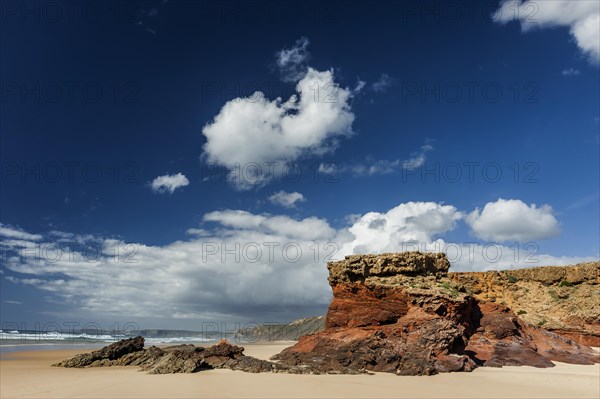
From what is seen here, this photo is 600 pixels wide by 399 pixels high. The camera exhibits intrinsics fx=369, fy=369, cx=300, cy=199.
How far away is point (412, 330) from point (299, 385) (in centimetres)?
931

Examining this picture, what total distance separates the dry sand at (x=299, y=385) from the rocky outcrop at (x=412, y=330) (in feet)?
6.40

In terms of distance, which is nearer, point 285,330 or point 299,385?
point 299,385

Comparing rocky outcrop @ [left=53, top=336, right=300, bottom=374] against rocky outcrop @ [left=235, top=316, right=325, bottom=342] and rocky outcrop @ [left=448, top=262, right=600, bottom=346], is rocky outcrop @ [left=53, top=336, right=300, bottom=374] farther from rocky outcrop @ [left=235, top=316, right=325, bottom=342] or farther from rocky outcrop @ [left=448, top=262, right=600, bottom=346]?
rocky outcrop @ [left=235, top=316, right=325, bottom=342]

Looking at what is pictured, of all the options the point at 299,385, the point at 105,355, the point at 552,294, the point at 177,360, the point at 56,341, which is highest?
the point at 552,294

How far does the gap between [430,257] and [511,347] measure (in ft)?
23.4

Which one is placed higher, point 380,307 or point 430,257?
point 430,257

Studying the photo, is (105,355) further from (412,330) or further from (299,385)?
(412,330)

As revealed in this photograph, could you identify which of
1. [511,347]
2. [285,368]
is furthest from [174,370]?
[511,347]

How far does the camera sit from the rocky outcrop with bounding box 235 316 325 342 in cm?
8938

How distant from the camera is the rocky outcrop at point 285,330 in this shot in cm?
8938

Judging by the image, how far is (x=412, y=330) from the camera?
21.1m

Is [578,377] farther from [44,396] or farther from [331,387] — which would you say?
[44,396]

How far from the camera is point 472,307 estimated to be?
2597 cm

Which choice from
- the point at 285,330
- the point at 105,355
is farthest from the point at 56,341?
the point at 285,330
